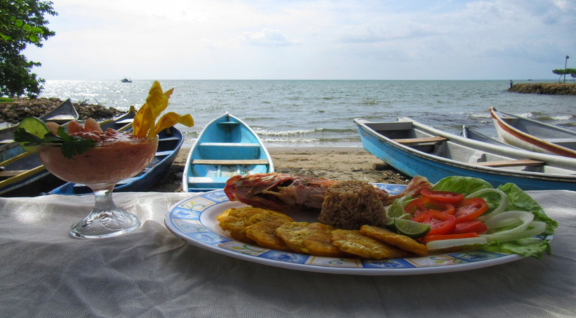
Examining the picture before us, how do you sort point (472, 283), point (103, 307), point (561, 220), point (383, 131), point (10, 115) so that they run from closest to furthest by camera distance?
point (103, 307)
point (472, 283)
point (561, 220)
point (383, 131)
point (10, 115)

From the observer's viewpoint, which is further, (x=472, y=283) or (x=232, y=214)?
(x=232, y=214)

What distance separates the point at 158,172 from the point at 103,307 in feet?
22.1

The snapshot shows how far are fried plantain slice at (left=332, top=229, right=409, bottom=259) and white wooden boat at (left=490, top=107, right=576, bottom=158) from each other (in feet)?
25.0

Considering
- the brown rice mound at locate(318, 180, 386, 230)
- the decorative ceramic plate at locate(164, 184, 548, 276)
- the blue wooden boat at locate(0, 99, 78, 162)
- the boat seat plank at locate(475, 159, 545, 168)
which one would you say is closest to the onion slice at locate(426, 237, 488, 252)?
the decorative ceramic plate at locate(164, 184, 548, 276)

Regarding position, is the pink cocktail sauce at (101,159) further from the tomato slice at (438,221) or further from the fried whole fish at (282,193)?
the tomato slice at (438,221)

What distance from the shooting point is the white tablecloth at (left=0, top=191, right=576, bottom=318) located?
102cm

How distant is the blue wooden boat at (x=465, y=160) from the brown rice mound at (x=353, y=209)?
445 centimetres

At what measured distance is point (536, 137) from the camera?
373 inches

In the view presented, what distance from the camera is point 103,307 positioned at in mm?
1031

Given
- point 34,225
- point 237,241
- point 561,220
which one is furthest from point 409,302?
point 34,225

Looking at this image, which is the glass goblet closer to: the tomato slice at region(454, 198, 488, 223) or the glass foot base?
the glass foot base

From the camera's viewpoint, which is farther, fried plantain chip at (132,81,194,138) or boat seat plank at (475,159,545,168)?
boat seat plank at (475,159,545,168)

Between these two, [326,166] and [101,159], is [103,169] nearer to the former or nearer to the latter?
[101,159]

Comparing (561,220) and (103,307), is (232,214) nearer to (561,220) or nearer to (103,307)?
(103,307)
